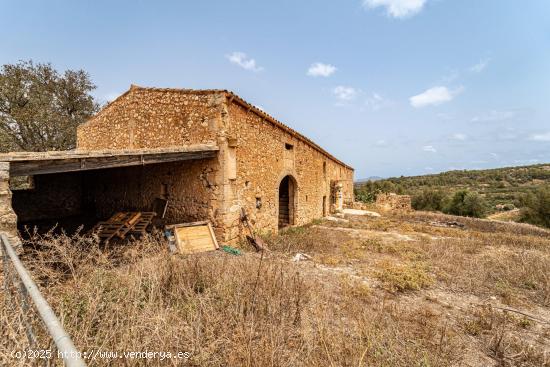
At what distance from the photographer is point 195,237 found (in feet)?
23.4

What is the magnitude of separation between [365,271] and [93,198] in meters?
11.7

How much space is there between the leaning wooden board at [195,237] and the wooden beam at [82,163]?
196cm

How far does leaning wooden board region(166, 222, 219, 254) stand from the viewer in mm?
6812

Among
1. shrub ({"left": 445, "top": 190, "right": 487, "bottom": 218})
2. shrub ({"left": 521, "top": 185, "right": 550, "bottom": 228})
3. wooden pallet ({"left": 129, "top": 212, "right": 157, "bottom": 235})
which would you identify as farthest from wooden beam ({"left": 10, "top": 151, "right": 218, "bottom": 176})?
shrub ({"left": 445, "top": 190, "right": 487, "bottom": 218})

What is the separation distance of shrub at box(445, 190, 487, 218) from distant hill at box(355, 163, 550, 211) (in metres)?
5.01

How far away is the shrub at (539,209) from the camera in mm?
19422

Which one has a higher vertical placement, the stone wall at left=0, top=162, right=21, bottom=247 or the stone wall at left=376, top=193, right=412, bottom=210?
the stone wall at left=0, top=162, right=21, bottom=247

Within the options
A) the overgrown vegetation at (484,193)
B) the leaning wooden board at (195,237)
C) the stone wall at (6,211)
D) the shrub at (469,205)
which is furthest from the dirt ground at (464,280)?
the shrub at (469,205)

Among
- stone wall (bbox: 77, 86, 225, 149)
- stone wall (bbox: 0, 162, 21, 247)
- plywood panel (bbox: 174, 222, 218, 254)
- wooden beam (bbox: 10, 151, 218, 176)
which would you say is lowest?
plywood panel (bbox: 174, 222, 218, 254)

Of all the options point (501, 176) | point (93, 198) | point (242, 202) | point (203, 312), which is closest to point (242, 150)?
point (242, 202)

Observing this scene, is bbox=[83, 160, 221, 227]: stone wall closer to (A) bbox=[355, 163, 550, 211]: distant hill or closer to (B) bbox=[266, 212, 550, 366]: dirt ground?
(B) bbox=[266, 212, 550, 366]: dirt ground

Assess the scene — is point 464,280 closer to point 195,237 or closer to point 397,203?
point 195,237

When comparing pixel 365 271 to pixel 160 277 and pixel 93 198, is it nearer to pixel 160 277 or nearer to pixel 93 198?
pixel 160 277

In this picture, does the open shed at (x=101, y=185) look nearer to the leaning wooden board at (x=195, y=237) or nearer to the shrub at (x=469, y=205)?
the leaning wooden board at (x=195, y=237)
